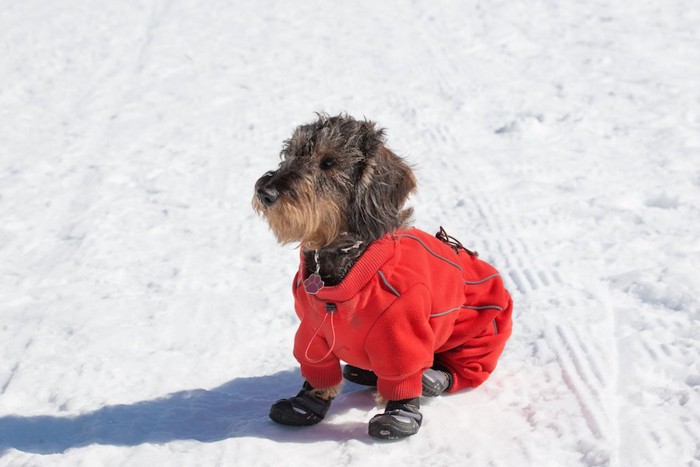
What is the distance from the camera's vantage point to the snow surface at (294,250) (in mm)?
3648

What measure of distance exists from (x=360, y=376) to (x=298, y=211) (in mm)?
1184

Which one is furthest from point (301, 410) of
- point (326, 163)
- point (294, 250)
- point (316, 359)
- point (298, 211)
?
point (294, 250)

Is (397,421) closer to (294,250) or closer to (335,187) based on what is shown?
(335,187)

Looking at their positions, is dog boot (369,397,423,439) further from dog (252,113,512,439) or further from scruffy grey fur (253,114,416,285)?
scruffy grey fur (253,114,416,285)

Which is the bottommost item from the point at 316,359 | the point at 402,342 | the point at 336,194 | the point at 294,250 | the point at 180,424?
the point at 294,250

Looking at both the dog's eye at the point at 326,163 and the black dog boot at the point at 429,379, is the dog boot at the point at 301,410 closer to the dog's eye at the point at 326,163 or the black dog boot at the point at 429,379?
the black dog boot at the point at 429,379

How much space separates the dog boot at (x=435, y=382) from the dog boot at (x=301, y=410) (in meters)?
0.49

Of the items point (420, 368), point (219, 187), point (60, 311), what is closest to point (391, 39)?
point (219, 187)

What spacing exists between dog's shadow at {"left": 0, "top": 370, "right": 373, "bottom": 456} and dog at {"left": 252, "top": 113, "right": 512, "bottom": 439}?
0.13 meters

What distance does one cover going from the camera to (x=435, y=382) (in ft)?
12.6

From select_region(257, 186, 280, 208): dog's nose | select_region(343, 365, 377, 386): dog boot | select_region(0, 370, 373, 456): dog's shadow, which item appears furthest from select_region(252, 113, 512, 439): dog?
select_region(343, 365, 377, 386): dog boot

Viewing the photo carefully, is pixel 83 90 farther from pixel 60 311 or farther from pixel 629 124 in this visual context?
pixel 629 124

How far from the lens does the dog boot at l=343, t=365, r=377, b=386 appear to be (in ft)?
13.3

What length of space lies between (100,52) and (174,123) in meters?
3.18
